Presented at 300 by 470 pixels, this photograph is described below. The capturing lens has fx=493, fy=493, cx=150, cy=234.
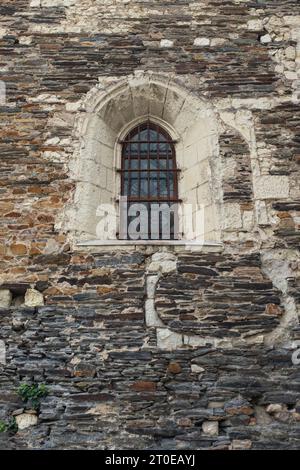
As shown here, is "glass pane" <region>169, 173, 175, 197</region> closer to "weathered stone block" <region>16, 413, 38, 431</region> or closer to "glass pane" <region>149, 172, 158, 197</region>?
"glass pane" <region>149, 172, 158, 197</region>

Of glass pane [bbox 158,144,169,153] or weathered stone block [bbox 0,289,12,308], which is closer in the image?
weathered stone block [bbox 0,289,12,308]

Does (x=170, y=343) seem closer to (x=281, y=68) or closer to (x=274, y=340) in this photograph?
(x=274, y=340)

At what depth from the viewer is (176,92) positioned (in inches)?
226

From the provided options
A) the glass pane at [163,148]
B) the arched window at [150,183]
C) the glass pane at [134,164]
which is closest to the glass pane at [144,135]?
the arched window at [150,183]

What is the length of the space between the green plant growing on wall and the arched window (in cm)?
185

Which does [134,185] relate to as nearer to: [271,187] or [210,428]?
[271,187]

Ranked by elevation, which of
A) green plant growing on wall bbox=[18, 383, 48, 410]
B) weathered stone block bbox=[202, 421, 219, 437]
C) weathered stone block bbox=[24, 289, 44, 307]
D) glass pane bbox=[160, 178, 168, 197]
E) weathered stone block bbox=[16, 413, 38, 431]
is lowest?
weathered stone block bbox=[202, 421, 219, 437]

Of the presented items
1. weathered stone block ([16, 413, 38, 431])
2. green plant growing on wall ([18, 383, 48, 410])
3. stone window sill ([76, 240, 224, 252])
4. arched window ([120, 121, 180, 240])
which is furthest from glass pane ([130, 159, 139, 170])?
weathered stone block ([16, 413, 38, 431])

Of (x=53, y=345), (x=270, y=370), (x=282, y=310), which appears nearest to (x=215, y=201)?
(x=282, y=310)

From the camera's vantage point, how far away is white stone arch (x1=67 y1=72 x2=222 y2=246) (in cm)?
531

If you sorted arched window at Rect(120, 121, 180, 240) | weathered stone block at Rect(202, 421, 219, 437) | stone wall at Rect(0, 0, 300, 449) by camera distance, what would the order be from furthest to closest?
arched window at Rect(120, 121, 180, 240), stone wall at Rect(0, 0, 300, 449), weathered stone block at Rect(202, 421, 219, 437)

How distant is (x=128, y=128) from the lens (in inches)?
236

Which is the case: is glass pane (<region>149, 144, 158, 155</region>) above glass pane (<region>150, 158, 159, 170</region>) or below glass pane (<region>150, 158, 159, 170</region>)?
above

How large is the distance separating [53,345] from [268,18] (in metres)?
4.66
